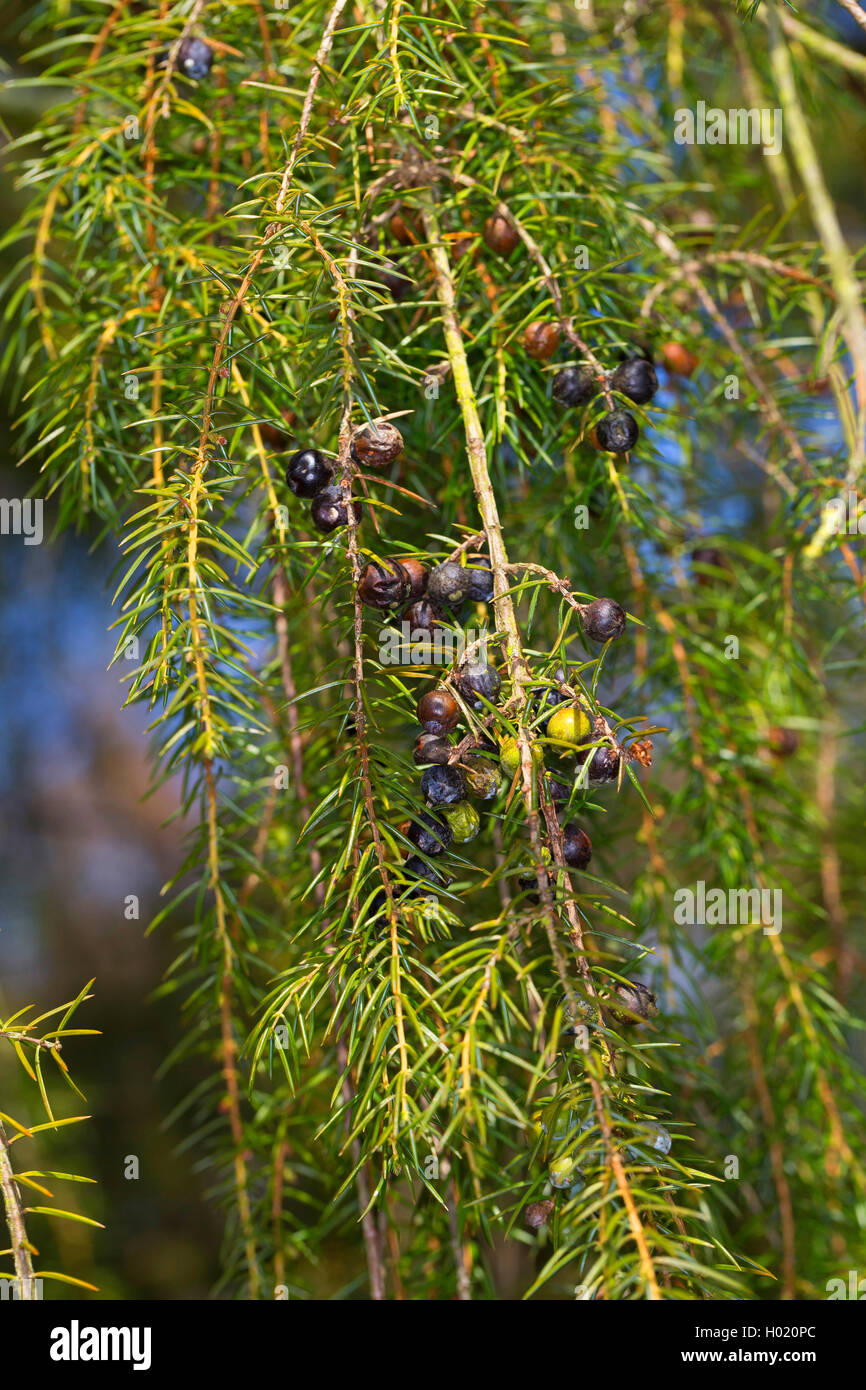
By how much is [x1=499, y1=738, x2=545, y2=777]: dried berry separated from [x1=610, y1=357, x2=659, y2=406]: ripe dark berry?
25 centimetres

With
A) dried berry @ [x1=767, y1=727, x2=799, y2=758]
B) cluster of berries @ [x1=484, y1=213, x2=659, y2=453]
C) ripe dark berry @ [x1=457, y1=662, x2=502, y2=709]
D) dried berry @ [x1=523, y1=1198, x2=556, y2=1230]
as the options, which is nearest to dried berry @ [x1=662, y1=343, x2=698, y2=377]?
cluster of berries @ [x1=484, y1=213, x2=659, y2=453]

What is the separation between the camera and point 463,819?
1.58ft

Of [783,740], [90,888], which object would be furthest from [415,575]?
[90,888]

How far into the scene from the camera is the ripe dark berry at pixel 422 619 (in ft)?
1.64

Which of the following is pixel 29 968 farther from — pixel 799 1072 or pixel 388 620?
pixel 388 620

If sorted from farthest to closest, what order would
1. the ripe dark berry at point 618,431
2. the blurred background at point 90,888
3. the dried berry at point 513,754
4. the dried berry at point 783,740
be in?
1. the blurred background at point 90,888
2. the dried berry at point 783,740
3. the ripe dark berry at point 618,431
4. the dried berry at point 513,754

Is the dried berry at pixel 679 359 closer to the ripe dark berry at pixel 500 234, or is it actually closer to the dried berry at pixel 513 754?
the ripe dark berry at pixel 500 234

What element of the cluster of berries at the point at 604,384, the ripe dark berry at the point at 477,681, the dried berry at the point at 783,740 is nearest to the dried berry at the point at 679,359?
the cluster of berries at the point at 604,384

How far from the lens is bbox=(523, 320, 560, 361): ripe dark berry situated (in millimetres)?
586

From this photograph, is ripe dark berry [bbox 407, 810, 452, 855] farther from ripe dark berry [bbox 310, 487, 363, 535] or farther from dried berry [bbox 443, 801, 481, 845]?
ripe dark berry [bbox 310, 487, 363, 535]

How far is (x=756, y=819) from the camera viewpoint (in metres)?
0.88

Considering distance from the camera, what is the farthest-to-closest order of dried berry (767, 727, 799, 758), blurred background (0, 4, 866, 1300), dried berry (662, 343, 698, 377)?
blurred background (0, 4, 866, 1300) → dried berry (767, 727, 799, 758) → dried berry (662, 343, 698, 377)

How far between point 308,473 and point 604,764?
0.22 meters

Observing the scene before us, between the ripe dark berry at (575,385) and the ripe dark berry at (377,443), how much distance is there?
0.14 m
